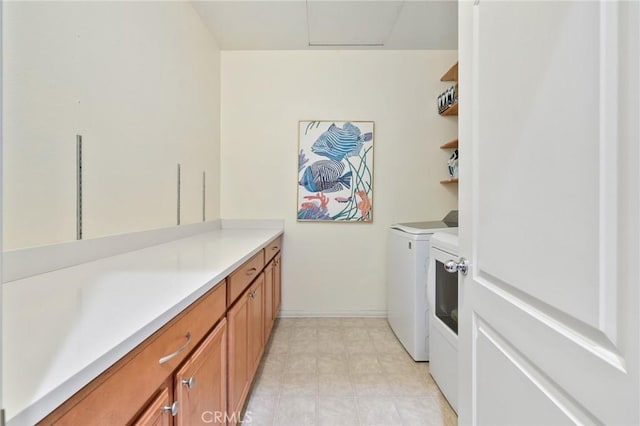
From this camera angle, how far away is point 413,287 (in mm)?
2117

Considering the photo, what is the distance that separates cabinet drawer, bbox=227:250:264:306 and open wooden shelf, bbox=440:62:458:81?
87.6 inches

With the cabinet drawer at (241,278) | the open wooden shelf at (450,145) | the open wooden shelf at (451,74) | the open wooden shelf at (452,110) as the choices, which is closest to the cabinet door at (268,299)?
the cabinet drawer at (241,278)

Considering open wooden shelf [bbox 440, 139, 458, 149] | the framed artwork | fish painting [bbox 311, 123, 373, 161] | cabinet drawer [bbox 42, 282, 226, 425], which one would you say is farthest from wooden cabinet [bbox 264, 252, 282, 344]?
open wooden shelf [bbox 440, 139, 458, 149]

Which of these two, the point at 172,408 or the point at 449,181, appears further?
the point at 449,181

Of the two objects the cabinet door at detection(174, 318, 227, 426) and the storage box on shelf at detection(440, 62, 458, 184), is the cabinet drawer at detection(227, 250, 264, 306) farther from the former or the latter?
the storage box on shelf at detection(440, 62, 458, 184)

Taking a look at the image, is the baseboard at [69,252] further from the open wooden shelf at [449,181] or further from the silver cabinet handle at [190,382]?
the open wooden shelf at [449,181]

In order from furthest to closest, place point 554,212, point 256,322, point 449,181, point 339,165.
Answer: point 339,165
point 449,181
point 256,322
point 554,212

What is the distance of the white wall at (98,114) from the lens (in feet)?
3.33

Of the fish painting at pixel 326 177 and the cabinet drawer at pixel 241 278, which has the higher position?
the fish painting at pixel 326 177

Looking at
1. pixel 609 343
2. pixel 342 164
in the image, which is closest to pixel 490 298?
pixel 609 343

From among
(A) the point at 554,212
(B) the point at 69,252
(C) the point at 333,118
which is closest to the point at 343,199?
(C) the point at 333,118

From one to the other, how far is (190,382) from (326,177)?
2.23 meters

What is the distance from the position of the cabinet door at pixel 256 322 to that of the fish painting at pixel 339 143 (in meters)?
1.39

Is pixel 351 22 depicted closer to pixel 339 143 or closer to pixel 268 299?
pixel 339 143
